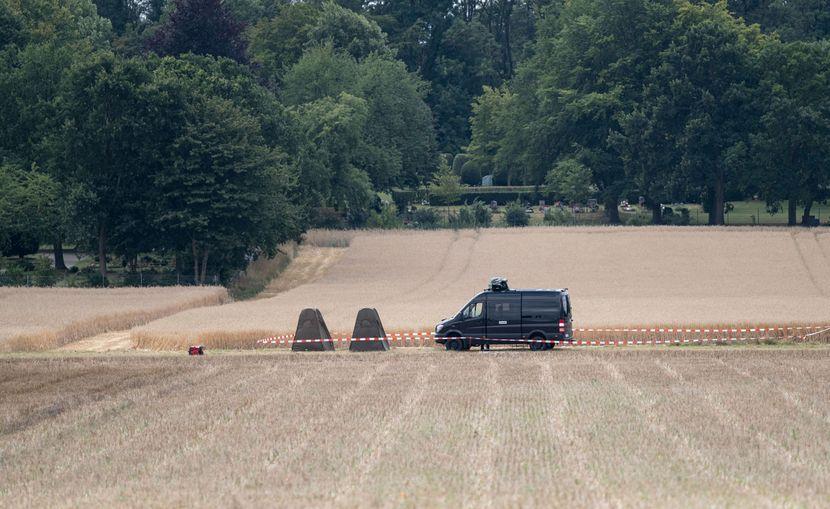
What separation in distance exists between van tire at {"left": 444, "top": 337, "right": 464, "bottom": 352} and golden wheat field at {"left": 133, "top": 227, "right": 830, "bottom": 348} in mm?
5616

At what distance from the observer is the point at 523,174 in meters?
138

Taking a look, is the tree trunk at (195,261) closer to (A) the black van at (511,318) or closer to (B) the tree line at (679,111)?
(A) the black van at (511,318)

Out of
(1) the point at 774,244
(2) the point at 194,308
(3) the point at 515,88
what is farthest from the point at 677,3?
(2) the point at 194,308

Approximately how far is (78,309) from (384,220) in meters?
54.6

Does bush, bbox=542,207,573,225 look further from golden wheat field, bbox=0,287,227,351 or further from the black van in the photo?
the black van

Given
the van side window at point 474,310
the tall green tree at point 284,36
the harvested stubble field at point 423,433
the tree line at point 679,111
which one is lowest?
the harvested stubble field at point 423,433

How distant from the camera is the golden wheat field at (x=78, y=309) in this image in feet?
173

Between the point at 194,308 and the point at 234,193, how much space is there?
16.2m

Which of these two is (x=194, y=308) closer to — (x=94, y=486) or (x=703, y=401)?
(x=703, y=401)

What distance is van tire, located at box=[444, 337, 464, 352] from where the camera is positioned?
1850 inches

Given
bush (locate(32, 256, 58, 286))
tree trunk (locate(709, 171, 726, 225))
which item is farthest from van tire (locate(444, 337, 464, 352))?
tree trunk (locate(709, 171, 726, 225))

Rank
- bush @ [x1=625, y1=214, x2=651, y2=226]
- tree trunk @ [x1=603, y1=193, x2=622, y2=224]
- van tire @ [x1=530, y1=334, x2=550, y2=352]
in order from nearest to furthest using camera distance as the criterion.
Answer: van tire @ [x1=530, y1=334, x2=550, y2=352]
bush @ [x1=625, y1=214, x2=651, y2=226]
tree trunk @ [x1=603, y1=193, x2=622, y2=224]

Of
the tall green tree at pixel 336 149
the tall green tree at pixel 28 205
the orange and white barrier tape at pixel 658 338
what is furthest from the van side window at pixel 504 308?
the tall green tree at pixel 336 149

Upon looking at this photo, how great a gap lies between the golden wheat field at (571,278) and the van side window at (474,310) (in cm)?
664
